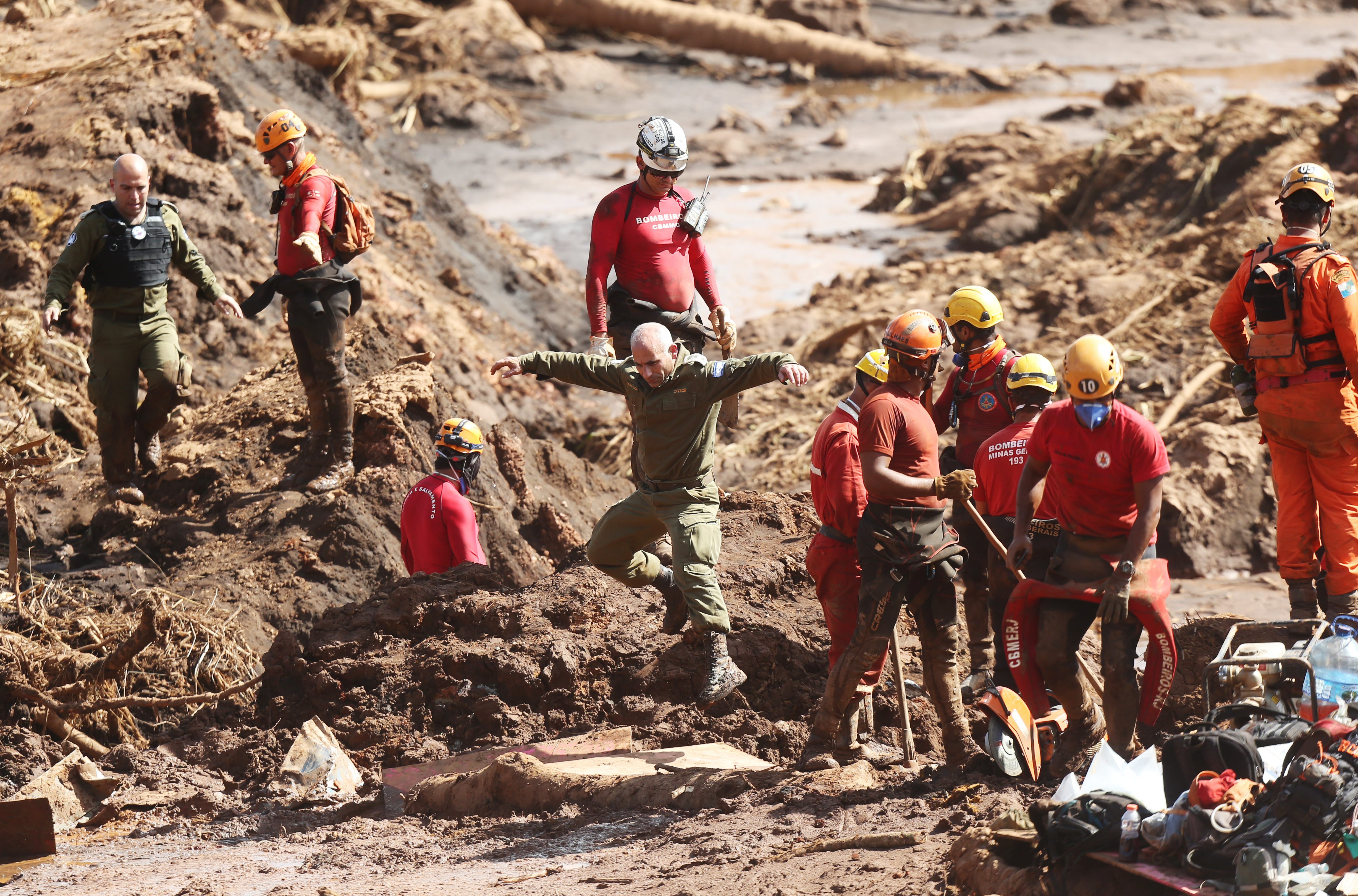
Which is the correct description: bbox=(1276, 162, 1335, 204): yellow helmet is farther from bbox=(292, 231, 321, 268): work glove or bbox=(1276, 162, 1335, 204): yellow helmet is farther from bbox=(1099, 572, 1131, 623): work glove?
bbox=(292, 231, 321, 268): work glove

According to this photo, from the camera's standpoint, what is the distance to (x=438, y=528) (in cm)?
812

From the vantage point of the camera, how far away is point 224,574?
353 inches

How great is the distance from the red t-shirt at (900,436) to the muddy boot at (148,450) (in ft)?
18.9

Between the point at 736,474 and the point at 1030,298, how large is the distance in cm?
484

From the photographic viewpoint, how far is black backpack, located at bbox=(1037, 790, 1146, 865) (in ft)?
15.2

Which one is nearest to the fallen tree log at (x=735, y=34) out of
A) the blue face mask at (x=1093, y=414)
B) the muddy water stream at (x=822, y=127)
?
the muddy water stream at (x=822, y=127)

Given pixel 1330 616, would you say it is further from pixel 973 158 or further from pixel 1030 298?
pixel 973 158

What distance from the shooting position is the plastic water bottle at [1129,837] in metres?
4.56

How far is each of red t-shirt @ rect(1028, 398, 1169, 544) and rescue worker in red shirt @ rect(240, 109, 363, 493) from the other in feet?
15.5

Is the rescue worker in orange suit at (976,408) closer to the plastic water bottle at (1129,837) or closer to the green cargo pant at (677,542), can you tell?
the green cargo pant at (677,542)

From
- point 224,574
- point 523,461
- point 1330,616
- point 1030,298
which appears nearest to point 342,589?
point 224,574

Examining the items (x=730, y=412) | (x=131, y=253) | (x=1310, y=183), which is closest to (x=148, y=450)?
(x=131, y=253)

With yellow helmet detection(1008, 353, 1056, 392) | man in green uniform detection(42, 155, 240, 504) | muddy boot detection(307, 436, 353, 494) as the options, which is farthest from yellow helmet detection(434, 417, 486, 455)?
yellow helmet detection(1008, 353, 1056, 392)

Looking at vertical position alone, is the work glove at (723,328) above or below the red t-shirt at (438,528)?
above
